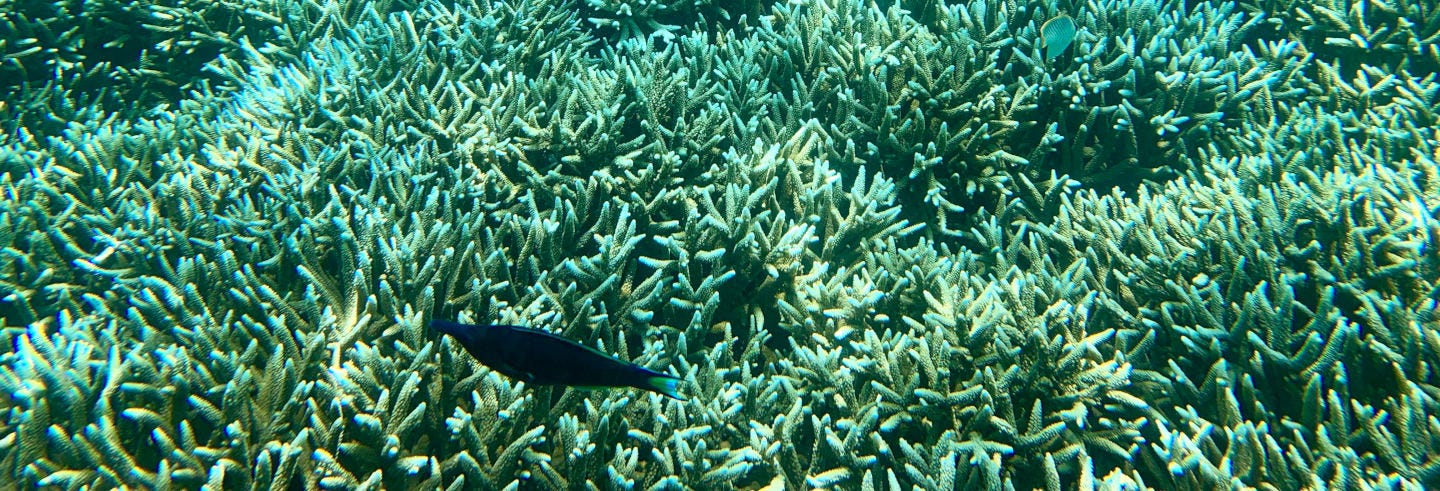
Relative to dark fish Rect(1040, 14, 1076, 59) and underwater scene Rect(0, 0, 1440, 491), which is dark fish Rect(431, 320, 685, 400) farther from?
dark fish Rect(1040, 14, 1076, 59)

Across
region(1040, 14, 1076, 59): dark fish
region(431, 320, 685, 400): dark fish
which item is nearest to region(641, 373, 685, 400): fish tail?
region(431, 320, 685, 400): dark fish

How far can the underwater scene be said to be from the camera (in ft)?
7.77

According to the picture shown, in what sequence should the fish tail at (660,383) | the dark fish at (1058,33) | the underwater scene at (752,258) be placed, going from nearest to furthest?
the fish tail at (660,383), the underwater scene at (752,258), the dark fish at (1058,33)

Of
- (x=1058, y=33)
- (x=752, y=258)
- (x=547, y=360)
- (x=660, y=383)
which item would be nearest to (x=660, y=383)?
(x=660, y=383)

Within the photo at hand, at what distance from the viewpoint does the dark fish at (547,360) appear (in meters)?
1.49

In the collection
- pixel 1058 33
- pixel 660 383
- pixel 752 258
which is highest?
pixel 1058 33

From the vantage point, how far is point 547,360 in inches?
60.7

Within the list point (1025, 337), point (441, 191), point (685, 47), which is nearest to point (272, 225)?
point (441, 191)

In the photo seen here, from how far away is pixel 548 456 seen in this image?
7.88ft

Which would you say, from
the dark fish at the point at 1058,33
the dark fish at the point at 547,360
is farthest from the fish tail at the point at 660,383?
the dark fish at the point at 1058,33

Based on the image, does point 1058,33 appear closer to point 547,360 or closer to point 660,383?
point 660,383

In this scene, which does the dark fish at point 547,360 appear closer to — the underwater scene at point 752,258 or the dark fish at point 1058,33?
the underwater scene at point 752,258

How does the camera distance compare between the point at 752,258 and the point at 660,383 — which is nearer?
the point at 660,383

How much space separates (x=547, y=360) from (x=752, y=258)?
1641mm
